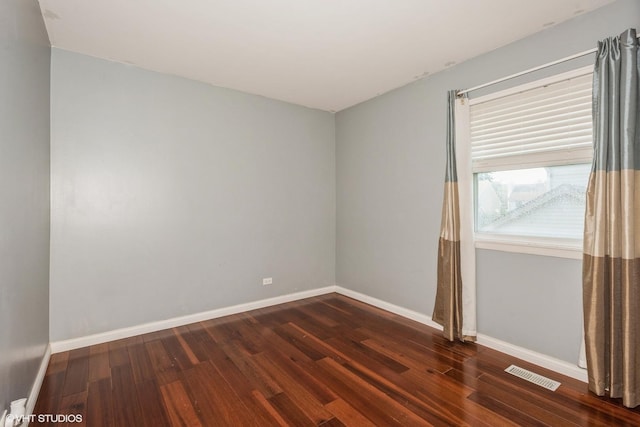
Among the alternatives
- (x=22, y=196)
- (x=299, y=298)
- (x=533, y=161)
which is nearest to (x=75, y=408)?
(x=22, y=196)

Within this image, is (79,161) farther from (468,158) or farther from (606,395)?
(606,395)

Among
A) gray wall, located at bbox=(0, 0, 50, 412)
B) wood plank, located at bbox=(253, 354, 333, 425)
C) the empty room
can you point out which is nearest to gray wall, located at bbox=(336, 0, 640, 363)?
the empty room

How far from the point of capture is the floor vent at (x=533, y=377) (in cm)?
218

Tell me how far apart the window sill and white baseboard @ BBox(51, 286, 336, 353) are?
93.5 inches

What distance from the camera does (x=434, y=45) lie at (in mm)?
2652

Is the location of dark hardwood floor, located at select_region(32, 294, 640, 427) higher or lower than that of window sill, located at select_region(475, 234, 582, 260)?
lower

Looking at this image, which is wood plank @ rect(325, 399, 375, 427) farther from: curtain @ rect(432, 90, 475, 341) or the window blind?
the window blind

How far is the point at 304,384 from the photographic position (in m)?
2.21

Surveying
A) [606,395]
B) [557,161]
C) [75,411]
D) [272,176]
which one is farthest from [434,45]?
[75,411]

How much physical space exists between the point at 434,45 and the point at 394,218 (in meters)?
1.82

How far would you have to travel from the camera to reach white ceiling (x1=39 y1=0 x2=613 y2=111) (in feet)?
7.04

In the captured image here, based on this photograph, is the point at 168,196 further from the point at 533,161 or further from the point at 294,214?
the point at 533,161

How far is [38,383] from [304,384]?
1.85 m

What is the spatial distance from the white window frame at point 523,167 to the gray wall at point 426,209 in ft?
0.21
